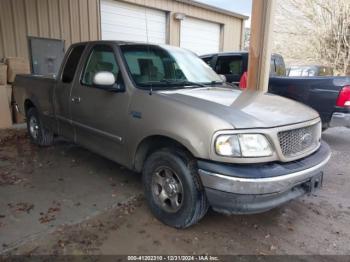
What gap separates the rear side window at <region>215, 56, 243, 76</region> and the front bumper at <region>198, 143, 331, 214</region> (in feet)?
19.5

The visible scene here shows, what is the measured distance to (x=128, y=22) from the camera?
10930 millimetres

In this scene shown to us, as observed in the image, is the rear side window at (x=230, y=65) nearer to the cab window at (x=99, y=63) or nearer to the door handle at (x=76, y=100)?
the cab window at (x=99, y=63)

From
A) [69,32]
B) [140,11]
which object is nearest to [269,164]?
[69,32]

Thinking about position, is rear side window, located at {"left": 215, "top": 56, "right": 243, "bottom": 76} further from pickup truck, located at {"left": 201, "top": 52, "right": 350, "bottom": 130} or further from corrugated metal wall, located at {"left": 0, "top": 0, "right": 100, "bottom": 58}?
corrugated metal wall, located at {"left": 0, "top": 0, "right": 100, "bottom": 58}

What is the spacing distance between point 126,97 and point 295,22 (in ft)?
57.5

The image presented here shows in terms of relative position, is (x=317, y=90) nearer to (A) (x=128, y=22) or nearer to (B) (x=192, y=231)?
(B) (x=192, y=231)

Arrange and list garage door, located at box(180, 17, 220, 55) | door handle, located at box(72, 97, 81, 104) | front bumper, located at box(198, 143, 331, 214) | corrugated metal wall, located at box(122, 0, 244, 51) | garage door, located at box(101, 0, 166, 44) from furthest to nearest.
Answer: garage door, located at box(180, 17, 220, 55)
corrugated metal wall, located at box(122, 0, 244, 51)
garage door, located at box(101, 0, 166, 44)
door handle, located at box(72, 97, 81, 104)
front bumper, located at box(198, 143, 331, 214)

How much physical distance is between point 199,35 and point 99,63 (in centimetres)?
1049

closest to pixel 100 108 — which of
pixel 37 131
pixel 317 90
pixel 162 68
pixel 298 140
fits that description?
pixel 162 68

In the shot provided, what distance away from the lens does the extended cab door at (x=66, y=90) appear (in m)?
4.44

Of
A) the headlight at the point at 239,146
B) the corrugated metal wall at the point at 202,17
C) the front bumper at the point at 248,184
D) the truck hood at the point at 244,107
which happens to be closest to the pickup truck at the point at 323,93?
the truck hood at the point at 244,107

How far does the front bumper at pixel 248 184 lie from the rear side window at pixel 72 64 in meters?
2.64

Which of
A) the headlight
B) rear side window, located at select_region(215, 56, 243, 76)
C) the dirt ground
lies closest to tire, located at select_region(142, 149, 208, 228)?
the dirt ground

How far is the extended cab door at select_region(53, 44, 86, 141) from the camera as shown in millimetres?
4438
